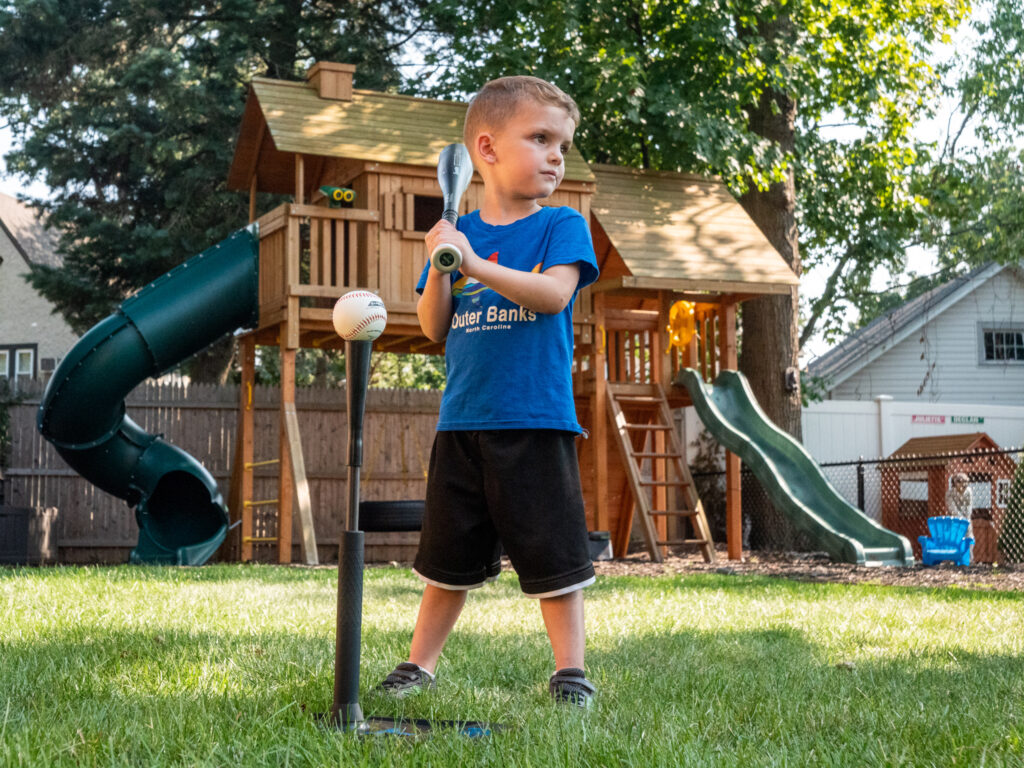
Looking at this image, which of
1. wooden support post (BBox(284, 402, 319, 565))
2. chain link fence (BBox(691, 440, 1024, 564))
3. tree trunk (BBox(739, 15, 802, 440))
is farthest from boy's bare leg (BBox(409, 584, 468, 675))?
tree trunk (BBox(739, 15, 802, 440))

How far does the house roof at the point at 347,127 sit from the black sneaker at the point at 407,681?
356 inches

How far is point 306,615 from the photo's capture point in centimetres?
525

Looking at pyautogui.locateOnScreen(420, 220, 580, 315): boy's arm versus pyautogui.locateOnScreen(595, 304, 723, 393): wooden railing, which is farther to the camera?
pyautogui.locateOnScreen(595, 304, 723, 393): wooden railing

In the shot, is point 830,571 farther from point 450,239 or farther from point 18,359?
point 18,359

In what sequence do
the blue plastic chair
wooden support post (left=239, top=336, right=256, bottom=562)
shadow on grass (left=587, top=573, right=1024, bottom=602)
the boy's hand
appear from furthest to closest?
wooden support post (left=239, top=336, right=256, bottom=562)
the blue plastic chair
shadow on grass (left=587, top=573, right=1024, bottom=602)
the boy's hand

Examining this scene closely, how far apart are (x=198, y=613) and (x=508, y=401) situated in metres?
2.69

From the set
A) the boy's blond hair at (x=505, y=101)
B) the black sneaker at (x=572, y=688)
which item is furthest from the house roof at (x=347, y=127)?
the black sneaker at (x=572, y=688)

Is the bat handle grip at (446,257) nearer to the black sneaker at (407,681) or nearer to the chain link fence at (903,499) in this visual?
the black sneaker at (407,681)

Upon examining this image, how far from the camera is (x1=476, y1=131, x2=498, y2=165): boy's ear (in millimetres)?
3283

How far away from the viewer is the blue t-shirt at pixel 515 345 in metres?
3.15

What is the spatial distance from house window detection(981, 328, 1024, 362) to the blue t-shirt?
24001 mm

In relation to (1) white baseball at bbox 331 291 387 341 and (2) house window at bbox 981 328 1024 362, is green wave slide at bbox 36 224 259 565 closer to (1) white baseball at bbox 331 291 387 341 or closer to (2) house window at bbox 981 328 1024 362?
(1) white baseball at bbox 331 291 387 341

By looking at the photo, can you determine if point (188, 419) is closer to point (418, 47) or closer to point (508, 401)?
point (418, 47)

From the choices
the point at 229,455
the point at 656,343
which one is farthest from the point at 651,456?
the point at 229,455
